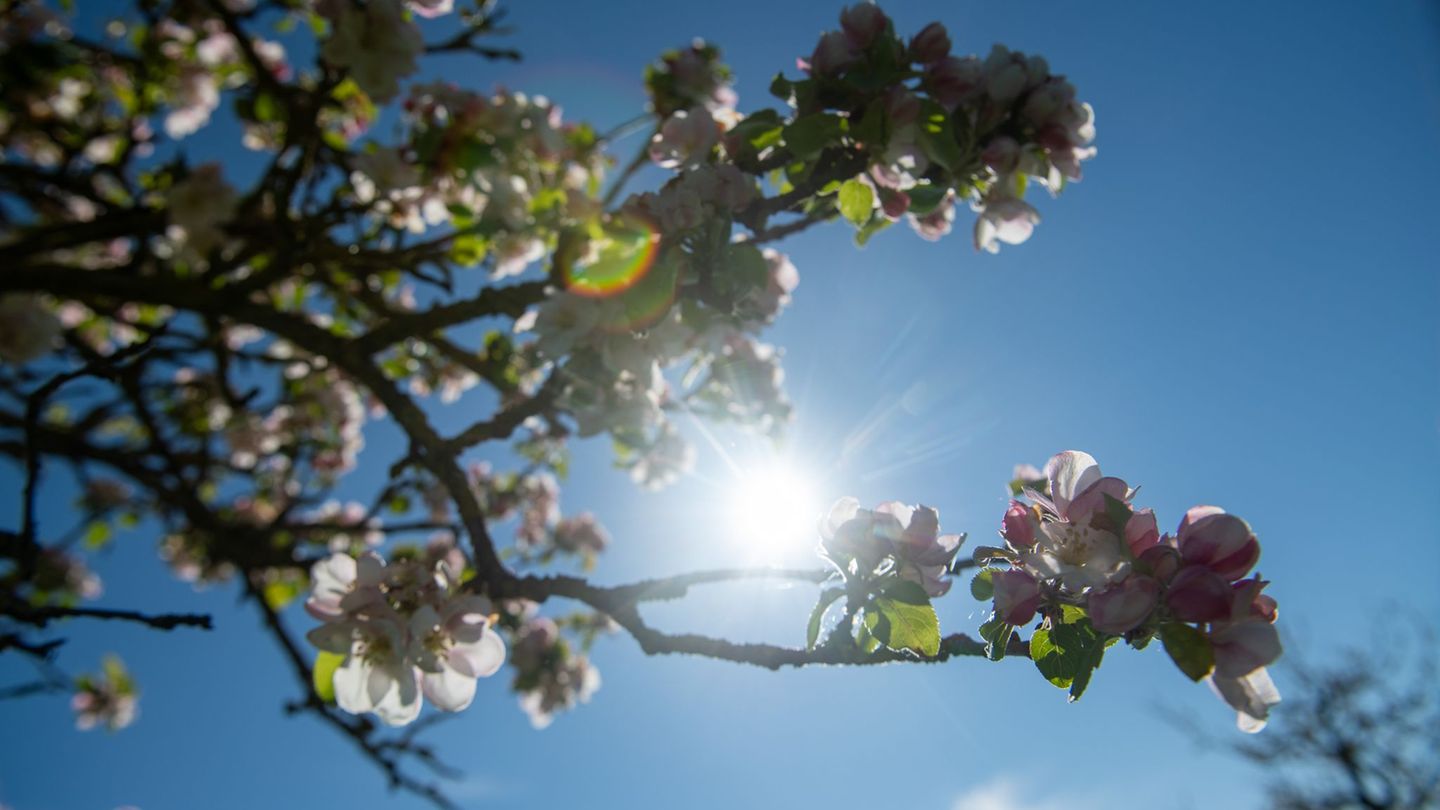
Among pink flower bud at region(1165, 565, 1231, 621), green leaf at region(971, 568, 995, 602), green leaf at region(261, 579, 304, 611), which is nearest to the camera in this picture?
pink flower bud at region(1165, 565, 1231, 621)

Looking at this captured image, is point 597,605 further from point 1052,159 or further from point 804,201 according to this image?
point 1052,159

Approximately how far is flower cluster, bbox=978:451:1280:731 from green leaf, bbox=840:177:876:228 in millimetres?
1031

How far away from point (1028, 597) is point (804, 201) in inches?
50.9

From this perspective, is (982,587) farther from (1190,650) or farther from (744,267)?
(744,267)

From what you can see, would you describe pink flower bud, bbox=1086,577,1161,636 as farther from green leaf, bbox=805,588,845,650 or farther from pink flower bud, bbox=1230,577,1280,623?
green leaf, bbox=805,588,845,650

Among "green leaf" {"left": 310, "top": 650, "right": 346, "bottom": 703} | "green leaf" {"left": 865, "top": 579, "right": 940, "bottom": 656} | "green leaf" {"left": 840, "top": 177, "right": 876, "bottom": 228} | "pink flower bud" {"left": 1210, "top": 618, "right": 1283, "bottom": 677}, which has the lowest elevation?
"pink flower bud" {"left": 1210, "top": 618, "right": 1283, "bottom": 677}

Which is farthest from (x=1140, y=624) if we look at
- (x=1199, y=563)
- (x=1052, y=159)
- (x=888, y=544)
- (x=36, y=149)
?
(x=36, y=149)

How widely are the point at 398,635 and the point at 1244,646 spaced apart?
4.22 ft

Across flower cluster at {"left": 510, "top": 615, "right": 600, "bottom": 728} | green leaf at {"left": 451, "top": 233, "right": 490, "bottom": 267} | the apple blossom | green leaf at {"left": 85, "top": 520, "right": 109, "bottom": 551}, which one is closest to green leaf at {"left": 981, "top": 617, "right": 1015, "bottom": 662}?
green leaf at {"left": 451, "top": 233, "right": 490, "bottom": 267}

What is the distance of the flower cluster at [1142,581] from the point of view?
82 centimetres

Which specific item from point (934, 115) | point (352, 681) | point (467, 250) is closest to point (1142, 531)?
point (934, 115)

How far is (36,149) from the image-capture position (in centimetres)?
581

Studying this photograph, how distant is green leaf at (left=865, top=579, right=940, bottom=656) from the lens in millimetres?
994

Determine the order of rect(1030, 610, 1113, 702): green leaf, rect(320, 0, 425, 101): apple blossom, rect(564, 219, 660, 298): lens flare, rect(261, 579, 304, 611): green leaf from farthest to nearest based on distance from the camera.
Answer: rect(261, 579, 304, 611): green leaf
rect(320, 0, 425, 101): apple blossom
rect(564, 219, 660, 298): lens flare
rect(1030, 610, 1113, 702): green leaf
